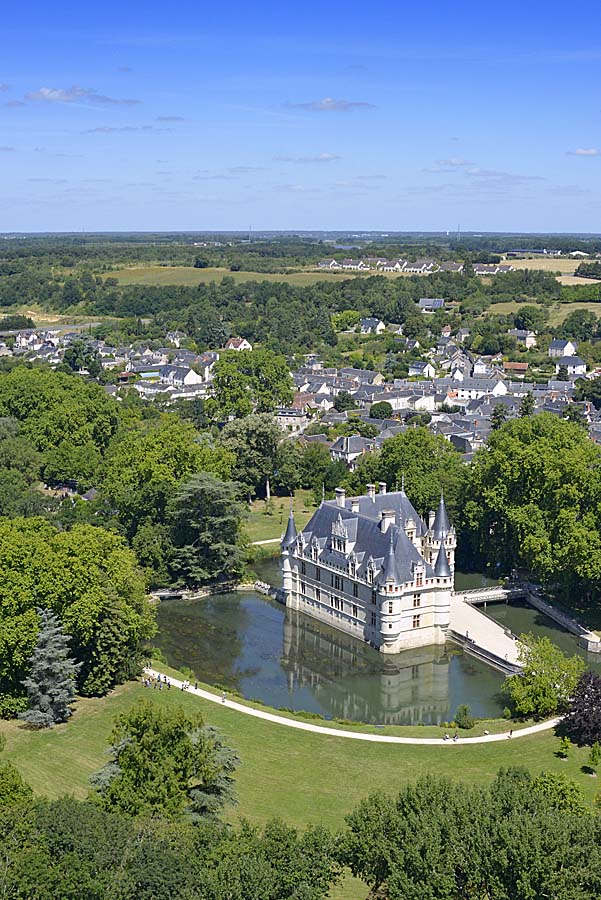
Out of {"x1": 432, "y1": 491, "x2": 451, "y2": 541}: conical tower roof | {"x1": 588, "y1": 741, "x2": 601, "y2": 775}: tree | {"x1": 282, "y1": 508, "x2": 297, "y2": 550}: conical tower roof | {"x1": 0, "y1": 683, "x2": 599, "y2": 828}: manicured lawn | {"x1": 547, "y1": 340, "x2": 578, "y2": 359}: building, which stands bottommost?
{"x1": 0, "y1": 683, "x2": 599, "y2": 828}: manicured lawn

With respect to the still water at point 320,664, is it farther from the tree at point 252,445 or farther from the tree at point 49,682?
the tree at point 252,445

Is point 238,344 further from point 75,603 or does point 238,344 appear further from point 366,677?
point 75,603

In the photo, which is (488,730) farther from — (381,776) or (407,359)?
(407,359)

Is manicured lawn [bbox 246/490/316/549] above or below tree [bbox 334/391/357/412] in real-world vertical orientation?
below

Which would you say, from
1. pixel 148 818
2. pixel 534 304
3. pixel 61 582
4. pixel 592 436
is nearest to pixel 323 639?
pixel 61 582

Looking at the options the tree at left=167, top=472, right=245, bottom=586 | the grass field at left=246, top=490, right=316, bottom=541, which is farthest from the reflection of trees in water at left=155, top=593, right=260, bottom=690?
the grass field at left=246, top=490, right=316, bottom=541

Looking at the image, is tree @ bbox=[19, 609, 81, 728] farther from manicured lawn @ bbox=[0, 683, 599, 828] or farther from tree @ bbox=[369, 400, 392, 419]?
tree @ bbox=[369, 400, 392, 419]

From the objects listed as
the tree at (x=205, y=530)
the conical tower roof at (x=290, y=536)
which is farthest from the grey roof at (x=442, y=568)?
the tree at (x=205, y=530)
